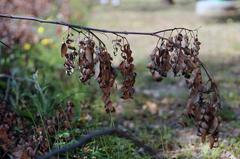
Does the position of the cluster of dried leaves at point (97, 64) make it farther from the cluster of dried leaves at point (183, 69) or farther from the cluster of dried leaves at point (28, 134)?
the cluster of dried leaves at point (28, 134)

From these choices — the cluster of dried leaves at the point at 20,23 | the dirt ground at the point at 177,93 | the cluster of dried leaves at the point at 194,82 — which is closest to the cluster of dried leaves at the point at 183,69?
the cluster of dried leaves at the point at 194,82

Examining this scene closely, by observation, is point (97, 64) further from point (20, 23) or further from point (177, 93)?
point (20, 23)

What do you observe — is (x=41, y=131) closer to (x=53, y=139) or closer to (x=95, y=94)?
(x=53, y=139)

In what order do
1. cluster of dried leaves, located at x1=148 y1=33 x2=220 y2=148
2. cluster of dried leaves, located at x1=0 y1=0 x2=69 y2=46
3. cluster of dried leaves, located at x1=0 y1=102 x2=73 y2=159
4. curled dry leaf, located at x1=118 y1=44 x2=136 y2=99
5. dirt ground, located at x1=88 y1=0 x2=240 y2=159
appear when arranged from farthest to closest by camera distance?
cluster of dried leaves, located at x1=0 y1=0 x2=69 y2=46 < dirt ground, located at x1=88 y1=0 x2=240 y2=159 < cluster of dried leaves, located at x1=0 y1=102 x2=73 y2=159 < curled dry leaf, located at x1=118 y1=44 x2=136 y2=99 < cluster of dried leaves, located at x1=148 y1=33 x2=220 y2=148

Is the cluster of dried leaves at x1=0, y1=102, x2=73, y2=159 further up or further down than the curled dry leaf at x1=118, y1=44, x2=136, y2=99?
further down

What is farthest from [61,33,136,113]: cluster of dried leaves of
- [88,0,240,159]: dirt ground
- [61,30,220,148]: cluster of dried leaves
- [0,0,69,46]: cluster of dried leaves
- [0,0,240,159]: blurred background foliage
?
[0,0,69,46]: cluster of dried leaves

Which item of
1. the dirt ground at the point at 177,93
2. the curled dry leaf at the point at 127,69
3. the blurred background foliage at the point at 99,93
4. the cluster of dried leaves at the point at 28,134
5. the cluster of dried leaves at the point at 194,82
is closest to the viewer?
the cluster of dried leaves at the point at 194,82

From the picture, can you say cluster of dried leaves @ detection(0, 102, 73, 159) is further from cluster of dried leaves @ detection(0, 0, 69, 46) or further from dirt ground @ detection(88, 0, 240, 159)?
cluster of dried leaves @ detection(0, 0, 69, 46)
